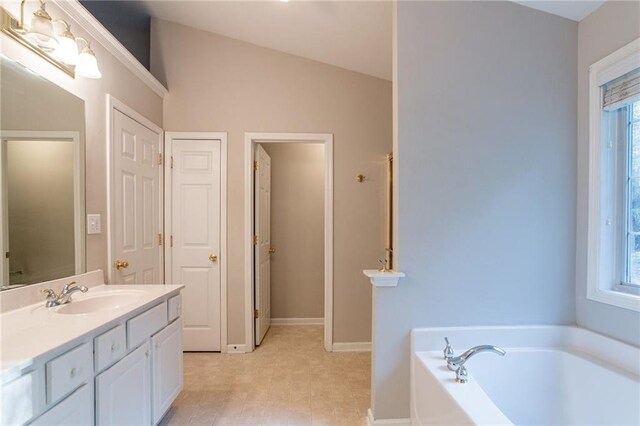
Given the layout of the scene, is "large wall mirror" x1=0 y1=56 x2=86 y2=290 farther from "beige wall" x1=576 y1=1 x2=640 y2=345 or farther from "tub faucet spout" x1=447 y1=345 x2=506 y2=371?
"beige wall" x1=576 y1=1 x2=640 y2=345

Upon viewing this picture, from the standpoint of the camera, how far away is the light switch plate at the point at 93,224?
5.66 ft

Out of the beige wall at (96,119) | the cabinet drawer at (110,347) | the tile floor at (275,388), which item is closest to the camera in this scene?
the cabinet drawer at (110,347)

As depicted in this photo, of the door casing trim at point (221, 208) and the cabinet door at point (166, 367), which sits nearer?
the cabinet door at point (166, 367)

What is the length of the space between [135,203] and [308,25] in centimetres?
199

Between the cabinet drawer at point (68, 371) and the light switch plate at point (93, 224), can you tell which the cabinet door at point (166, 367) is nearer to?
the cabinet drawer at point (68, 371)

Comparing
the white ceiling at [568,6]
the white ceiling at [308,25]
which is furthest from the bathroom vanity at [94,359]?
the white ceiling at [568,6]

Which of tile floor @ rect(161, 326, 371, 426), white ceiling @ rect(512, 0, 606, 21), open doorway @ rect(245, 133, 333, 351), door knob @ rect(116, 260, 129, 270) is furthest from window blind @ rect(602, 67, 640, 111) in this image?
door knob @ rect(116, 260, 129, 270)

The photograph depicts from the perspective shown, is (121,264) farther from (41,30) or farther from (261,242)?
(41,30)

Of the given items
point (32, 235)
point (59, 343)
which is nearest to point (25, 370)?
point (59, 343)

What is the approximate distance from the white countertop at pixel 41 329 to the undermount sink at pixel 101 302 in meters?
0.04

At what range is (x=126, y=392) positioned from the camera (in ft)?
4.23

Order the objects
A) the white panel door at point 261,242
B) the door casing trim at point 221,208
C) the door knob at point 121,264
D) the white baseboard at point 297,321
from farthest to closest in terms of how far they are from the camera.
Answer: the white baseboard at point 297,321 < the white panel door at point 261,242 < the door casing trim at point 221,208 < the door knob at point 121,264

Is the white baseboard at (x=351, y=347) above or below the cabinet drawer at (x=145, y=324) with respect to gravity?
below

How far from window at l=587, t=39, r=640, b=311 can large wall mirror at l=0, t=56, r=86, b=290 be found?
2953 millimetres
